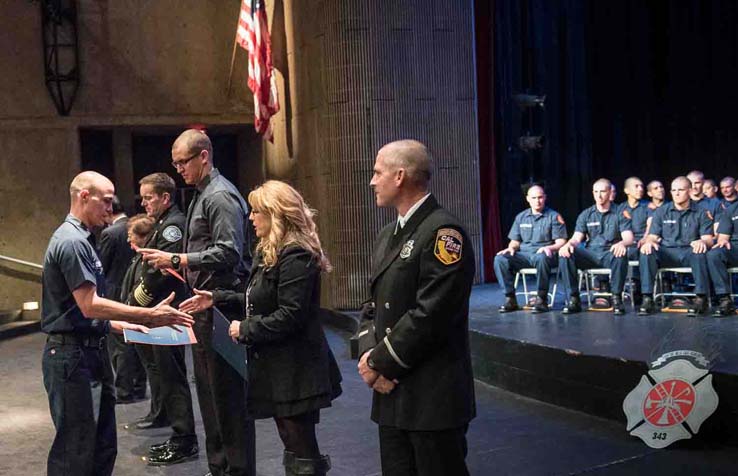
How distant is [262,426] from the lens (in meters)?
6.04

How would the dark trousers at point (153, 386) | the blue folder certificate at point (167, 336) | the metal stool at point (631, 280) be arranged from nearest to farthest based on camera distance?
1. the blue folder certificate at point (167, 336)
2. the dark trousers at point (153, 386)
3. the metal stool at point (631, 280)

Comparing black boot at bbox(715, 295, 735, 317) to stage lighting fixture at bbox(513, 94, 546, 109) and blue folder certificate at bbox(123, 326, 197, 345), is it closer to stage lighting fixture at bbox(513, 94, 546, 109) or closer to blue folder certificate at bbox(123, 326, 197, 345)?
stage lighting fixture at bbox(513, 94, 546, 109)

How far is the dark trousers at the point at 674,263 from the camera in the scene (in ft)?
25.8

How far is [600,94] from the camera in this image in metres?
12.2

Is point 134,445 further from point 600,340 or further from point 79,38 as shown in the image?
point 79,38

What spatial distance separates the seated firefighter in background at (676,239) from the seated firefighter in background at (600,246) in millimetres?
218

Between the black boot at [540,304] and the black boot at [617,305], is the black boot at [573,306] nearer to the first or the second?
the black boot at [540,304]

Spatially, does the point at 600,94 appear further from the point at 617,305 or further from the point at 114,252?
the point at 114,252

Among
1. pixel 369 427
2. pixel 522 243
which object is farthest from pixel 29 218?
pixel 369 427

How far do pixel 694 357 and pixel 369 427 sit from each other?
2121mm

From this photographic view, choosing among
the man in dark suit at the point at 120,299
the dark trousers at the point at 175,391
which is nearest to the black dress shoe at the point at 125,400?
the man in dark suit at the point at 120,299

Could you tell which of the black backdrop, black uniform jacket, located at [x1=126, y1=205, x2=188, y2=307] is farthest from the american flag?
black uniform jacket, located at [x1=126, y1=205, x2=188, y2=307]

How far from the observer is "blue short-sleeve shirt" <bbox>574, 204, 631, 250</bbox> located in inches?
344

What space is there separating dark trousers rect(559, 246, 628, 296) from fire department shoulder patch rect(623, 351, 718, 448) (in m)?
3.04
